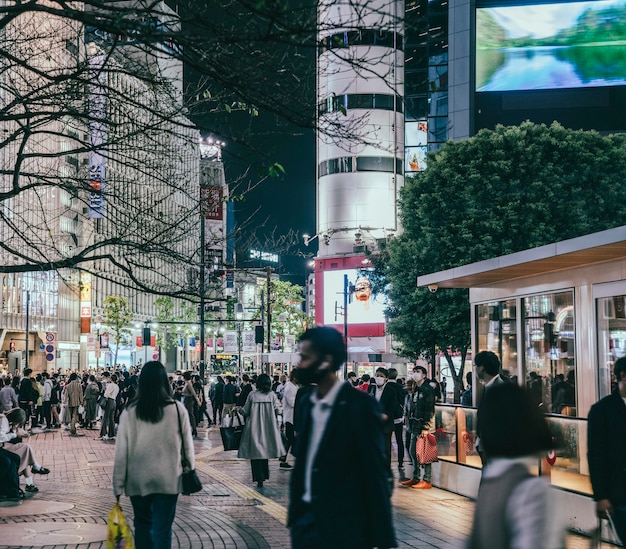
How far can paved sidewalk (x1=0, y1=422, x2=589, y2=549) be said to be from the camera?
9477mm

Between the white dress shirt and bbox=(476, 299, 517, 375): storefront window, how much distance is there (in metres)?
12.7

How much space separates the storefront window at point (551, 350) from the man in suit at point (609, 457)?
9.52m

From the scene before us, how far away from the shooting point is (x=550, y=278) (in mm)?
15672

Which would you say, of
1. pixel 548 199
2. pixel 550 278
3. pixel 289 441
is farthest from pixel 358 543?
pixel 548 199

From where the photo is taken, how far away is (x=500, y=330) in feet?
58.3

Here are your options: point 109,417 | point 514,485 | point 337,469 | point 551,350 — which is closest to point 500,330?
point 551,350

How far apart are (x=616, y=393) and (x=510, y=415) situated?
10.3 ft

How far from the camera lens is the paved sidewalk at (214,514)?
9.48 meters

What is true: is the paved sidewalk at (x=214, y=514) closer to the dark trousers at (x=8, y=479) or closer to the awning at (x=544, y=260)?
the dark trousers at (x=8, y=479)

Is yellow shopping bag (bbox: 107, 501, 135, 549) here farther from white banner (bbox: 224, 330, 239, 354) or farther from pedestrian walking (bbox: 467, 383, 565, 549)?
white banner (bbox: 224, 330, 239, 354)

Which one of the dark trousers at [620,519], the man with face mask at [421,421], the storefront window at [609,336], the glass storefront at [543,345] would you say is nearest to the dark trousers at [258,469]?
the man with face mask at [421,421]

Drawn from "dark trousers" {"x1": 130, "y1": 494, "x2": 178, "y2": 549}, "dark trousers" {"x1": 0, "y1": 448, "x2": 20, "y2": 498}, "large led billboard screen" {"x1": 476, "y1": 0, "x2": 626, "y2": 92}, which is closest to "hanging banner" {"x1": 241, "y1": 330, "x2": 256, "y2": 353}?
"dark trousers" {"x1": 0, "y1": 448, "x2": 20, "y2": 498}

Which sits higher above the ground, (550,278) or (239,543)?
(550,278)

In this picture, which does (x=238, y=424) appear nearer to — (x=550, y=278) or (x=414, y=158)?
(x=550, y=278)
